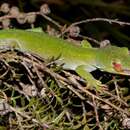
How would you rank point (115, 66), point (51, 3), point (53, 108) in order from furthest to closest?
1. point (51, 3)
2. point (115, 66)
3. point (53, 108)

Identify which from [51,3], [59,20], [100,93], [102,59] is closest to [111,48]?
[102,59]

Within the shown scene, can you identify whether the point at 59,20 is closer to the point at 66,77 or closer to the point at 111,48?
the point at 111,48

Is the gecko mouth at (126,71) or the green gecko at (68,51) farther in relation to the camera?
the green gecko at (68,51)

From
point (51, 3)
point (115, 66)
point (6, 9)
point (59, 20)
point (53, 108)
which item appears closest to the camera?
point (53, 108)

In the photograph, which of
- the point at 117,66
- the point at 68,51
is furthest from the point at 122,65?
the point at 68,51

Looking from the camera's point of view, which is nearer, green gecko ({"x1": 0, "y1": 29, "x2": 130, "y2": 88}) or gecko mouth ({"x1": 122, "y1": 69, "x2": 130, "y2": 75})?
gecko mouth ({"x1": 122, "y1": 69, "x2": 130, "y2": 75})
